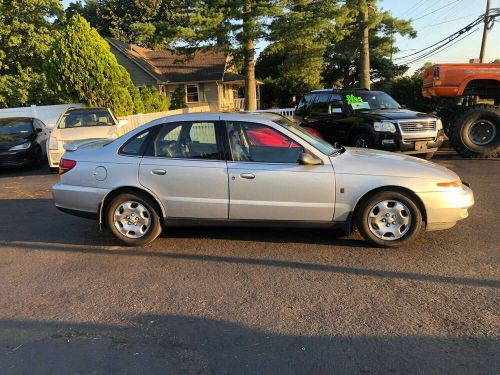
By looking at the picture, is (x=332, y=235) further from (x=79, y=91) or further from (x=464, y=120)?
(x=79, y=91)

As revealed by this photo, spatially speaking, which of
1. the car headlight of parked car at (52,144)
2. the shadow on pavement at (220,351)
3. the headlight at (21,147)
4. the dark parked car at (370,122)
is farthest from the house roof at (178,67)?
the shadow on pavement at (220,351)

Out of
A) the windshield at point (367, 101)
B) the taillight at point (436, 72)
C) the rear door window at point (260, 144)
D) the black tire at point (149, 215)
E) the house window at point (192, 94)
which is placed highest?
the house window at point (192, 94)

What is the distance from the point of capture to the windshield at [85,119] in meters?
11.9

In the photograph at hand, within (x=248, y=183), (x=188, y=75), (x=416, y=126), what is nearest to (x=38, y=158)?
(x=248, y=183)

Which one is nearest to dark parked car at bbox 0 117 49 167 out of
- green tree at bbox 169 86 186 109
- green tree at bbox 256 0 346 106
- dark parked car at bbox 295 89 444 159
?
dark parked car at bbox 295 89 444 159

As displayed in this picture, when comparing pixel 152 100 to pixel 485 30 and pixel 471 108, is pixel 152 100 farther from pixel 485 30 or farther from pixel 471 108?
pixel 485 30

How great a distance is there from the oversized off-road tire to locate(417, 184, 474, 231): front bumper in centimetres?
628

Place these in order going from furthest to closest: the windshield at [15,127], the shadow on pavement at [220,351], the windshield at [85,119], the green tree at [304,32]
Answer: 1. the green tree at [304,32]
2. the windshield at [15,127]
3. the windshield at [85,119]
4. the shadow on pavement at [220,351]

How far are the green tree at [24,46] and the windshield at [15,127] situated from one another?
1290 centimetres

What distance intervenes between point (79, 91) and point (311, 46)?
45.0 feet

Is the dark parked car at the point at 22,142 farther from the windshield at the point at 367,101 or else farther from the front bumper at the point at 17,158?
the windshield at the point at 367,101

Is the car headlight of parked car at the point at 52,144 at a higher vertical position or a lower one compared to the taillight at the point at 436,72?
lower

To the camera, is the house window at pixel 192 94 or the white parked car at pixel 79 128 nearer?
the white parked car at pixel 79 128

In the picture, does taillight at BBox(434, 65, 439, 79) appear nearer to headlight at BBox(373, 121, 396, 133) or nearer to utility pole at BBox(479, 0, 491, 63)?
headlight at BBox(373, 121, 396, 133)
